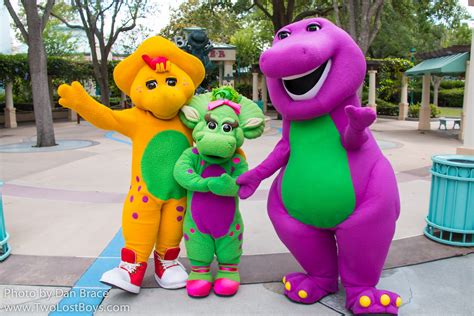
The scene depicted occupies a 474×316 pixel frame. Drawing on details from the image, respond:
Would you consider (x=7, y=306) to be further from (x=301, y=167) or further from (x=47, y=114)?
(x=47, y=114)

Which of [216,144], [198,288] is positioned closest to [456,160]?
[216,144]

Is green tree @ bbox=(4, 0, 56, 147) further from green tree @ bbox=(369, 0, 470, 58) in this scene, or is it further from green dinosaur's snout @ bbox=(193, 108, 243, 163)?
green tree @ bbox=(369, 0, 470, 58)

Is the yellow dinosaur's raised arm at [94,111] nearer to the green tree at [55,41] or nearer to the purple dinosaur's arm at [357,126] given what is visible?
the purple dinosaur's arm at [357,126]

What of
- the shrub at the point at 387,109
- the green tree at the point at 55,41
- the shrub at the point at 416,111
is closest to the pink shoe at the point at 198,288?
the shrub at the point at 416,111

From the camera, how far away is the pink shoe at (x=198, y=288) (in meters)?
2.97

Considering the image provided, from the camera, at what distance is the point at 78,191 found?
20.5ft

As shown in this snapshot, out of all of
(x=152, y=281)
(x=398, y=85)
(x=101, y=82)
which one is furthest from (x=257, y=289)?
(x=398, y=85)

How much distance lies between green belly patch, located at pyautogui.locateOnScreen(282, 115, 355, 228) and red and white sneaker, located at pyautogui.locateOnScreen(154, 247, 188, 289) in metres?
1.00

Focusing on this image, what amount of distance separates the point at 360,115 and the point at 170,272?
178 cm

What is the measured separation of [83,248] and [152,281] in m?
1.07

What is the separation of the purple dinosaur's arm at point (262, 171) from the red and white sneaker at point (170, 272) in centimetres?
80

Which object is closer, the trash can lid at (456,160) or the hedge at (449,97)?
the trash can lid at (456,160)

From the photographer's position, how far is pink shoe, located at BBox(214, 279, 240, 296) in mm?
2990

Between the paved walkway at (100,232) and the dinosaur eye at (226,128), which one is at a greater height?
the dinosaur eye at (226,128)
